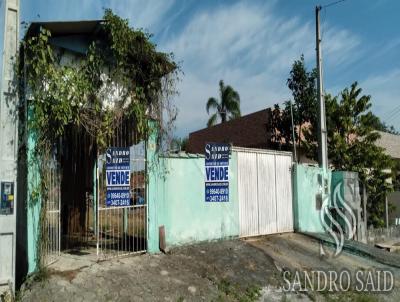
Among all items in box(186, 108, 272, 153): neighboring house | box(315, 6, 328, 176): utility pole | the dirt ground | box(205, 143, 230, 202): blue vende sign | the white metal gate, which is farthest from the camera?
box(186, 108, 272, 153): neighboring house

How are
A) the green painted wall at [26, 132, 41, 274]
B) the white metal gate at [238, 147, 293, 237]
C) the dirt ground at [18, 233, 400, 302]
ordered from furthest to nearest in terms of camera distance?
the white metal gate at [238, 147, 293, 237]
the green painted wall at [26, 132, 41, 274]
the dirt ground at [18, 233, 400, 302]

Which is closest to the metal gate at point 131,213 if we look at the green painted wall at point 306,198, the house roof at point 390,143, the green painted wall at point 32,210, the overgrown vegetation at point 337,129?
the green painted wall at point 32,210

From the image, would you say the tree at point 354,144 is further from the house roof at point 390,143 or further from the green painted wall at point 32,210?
the green painted wall at point 32,210

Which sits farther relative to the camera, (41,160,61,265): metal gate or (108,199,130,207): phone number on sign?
(108,199,130,207): phone number on sign

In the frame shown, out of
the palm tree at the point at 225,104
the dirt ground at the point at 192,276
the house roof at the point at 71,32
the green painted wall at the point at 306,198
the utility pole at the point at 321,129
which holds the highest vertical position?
the palm tree at the point at 225,104

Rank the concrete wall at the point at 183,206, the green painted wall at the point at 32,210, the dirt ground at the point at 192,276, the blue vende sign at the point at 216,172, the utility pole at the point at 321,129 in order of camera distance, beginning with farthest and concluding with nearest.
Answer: the utility pole at the point at 321,129 < the blue vende sign at the point at 216,172 < the concrete wall at the point at 183,206 < the green painted wall at the point at 32,210 < the dirt ground at the point at 192,276

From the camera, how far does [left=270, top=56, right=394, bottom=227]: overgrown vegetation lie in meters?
17.6

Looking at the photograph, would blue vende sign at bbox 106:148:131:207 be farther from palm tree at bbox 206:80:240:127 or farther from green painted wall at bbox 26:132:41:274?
palm tree at bbox 206:80:240:127

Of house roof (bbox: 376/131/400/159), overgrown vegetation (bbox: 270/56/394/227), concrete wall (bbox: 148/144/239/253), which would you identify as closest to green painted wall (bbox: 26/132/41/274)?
concrete wall (bbox: 148/144/239/253)

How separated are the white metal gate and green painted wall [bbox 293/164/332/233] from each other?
21 cm

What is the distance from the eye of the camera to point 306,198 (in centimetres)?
1282

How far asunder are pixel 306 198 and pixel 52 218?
8.01 metres

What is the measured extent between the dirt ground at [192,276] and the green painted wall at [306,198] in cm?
203

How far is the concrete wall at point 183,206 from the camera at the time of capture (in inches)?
348
